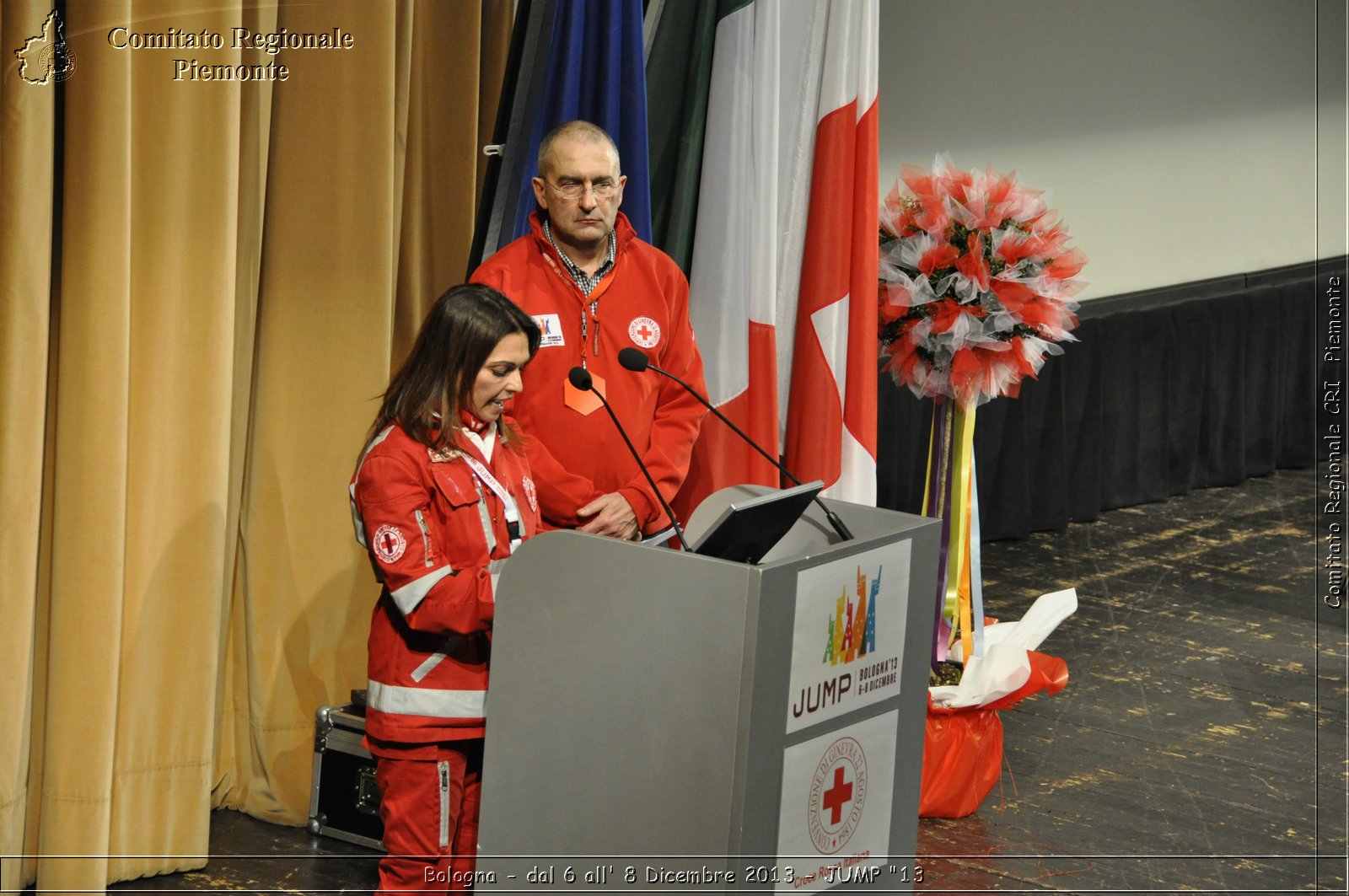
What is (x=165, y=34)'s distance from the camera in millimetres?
3125

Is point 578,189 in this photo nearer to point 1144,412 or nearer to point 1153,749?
point 1153,749

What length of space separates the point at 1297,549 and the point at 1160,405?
42.1 inches

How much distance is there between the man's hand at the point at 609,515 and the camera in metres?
3.17

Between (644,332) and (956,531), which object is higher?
(644,332)

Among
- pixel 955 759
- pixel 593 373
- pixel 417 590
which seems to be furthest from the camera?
pixel 955 759

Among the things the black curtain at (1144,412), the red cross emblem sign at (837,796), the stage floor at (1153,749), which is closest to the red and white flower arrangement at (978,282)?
the stage floor at (1153,749)

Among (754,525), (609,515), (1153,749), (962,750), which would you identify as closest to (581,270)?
(609,515)

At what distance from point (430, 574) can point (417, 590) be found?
4cm

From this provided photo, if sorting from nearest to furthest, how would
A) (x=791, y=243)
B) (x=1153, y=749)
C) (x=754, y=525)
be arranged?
(x=754, y=525) → (x=791, y=243) → (x=1153, y=749)

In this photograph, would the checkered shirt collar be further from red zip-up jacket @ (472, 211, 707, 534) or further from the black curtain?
the black curtain

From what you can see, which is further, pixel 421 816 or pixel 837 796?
pixel 421 816

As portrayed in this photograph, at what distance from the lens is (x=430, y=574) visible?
2682mm


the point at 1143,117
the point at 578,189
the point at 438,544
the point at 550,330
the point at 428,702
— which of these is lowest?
the point at 428,702

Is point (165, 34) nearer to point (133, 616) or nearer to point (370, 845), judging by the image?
point (133, 616)
